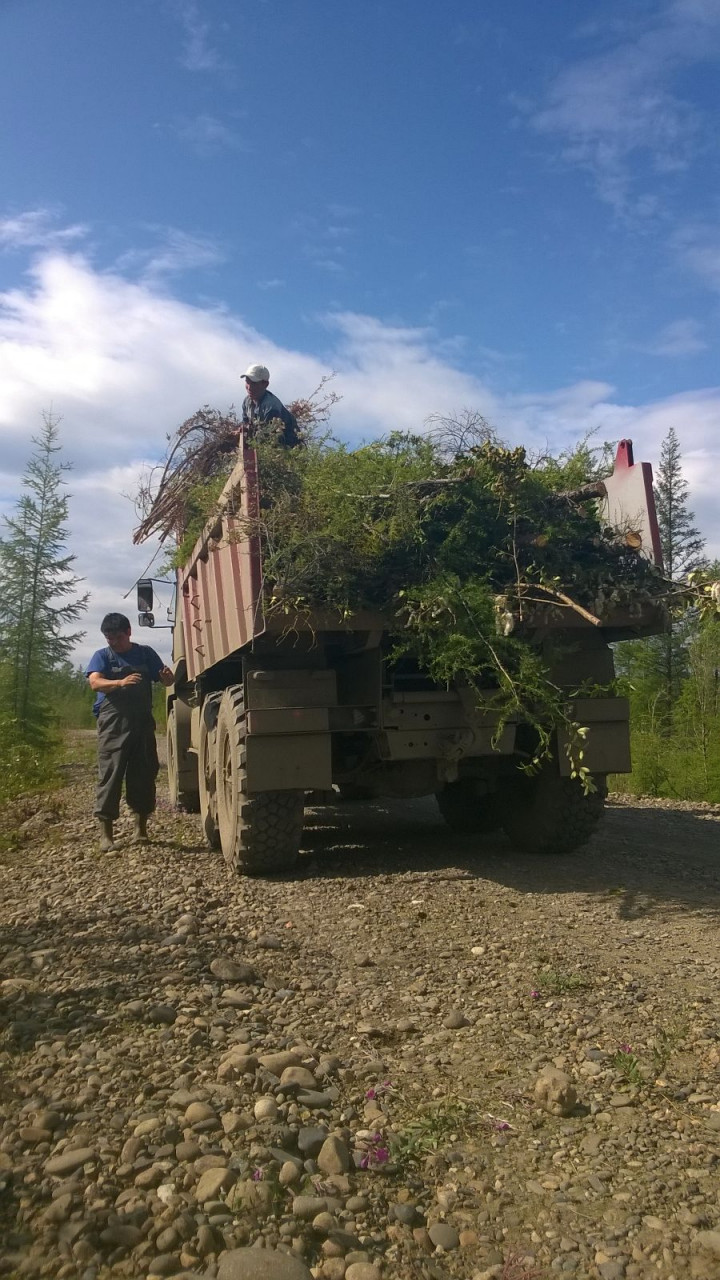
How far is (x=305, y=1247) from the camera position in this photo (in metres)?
2.02

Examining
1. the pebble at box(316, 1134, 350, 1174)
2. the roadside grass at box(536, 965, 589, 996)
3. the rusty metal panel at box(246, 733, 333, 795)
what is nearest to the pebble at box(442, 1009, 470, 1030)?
the roadside grass at box(536, 965, 589, 996)

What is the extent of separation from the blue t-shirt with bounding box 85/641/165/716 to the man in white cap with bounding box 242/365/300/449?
198 centimetres

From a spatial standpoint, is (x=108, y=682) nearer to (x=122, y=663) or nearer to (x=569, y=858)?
(x=122, y=663)

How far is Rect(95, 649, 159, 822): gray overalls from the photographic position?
709 centimetres

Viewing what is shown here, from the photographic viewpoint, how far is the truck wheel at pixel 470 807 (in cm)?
709

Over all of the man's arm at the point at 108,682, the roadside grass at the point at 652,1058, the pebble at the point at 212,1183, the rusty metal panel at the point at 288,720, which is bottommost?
the roadside grass at the point at 652,1058

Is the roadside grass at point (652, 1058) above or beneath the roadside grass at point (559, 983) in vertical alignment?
beneath

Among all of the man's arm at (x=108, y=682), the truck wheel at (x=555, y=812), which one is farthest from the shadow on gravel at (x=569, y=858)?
the man's arm at (x=108, y=682)

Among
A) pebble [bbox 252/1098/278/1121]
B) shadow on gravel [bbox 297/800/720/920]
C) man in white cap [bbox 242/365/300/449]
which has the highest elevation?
man in white cap [bbox 242/365/300/449]

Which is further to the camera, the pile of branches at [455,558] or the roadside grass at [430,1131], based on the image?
the pile of branches at [455,558]

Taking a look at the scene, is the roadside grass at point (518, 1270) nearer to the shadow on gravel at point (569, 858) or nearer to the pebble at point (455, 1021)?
the pebble at point (455, 1021)

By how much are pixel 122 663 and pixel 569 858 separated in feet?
12.0

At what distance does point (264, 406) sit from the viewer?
6.98 meters

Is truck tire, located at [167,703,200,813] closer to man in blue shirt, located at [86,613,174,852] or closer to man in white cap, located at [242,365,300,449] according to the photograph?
man in blue shirt, located at [86,613,174,852]
